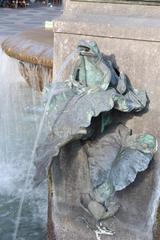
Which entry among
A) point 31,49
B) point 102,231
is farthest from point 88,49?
point 31,49

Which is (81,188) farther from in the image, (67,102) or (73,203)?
(67,102)

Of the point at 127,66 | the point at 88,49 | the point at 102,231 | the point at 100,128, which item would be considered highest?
the point at 88,49

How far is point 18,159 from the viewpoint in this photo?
14.6 feet

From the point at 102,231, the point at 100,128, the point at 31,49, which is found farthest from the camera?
the point at 31,49

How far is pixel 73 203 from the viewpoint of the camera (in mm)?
2582

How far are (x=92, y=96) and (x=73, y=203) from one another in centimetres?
72

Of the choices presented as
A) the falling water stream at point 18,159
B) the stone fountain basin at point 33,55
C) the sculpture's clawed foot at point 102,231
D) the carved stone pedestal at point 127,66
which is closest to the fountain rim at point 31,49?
the stone fountain basin at point 33,55

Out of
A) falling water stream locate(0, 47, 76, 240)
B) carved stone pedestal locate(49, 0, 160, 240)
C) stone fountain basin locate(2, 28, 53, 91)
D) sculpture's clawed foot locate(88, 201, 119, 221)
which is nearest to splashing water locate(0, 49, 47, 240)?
falling water stream locate(0, 47, 76, 240)

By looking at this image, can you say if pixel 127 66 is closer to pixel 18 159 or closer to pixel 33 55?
pixel 33 55

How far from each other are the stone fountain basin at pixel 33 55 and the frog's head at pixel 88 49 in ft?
4.57

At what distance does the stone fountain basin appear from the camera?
361cm

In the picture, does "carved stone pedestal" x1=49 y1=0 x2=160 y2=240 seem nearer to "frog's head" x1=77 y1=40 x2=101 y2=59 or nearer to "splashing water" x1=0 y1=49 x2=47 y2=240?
"frog's head" x1=77 y1=40 x2=101 y2=59

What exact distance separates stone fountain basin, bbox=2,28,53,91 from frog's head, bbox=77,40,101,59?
54.8 inches

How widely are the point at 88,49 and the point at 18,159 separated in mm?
2506
